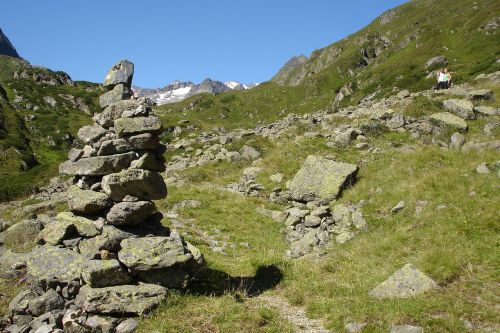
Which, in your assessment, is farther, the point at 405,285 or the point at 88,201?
the point at 88,201

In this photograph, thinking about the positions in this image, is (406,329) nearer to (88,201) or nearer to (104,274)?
(104,274)

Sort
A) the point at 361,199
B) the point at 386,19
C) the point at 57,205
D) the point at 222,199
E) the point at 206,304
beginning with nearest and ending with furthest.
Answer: the point at 206,304 < the point at 361,199 < the point at 222,199 < the point at 57,205 < the point at 386,19

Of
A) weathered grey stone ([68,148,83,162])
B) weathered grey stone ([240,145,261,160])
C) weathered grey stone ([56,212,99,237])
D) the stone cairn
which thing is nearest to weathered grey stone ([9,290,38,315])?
the stone cairn

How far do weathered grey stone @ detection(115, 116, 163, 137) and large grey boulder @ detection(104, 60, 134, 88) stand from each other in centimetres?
192

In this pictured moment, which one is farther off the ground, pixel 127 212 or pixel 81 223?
pixel 127 212

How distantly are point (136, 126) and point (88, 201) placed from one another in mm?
2743

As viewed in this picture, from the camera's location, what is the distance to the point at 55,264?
38.4 feet

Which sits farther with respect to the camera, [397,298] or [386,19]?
[386,19]

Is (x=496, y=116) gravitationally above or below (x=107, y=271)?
above

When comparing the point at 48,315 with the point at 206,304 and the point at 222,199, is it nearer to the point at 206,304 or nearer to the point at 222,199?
the point at 206,304

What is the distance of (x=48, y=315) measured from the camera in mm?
10508

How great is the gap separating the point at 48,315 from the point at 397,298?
8882mm

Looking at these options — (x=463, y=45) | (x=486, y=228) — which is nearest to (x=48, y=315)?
(x=486, y=228)

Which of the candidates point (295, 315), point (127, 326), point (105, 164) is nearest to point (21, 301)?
point (127, 326)
